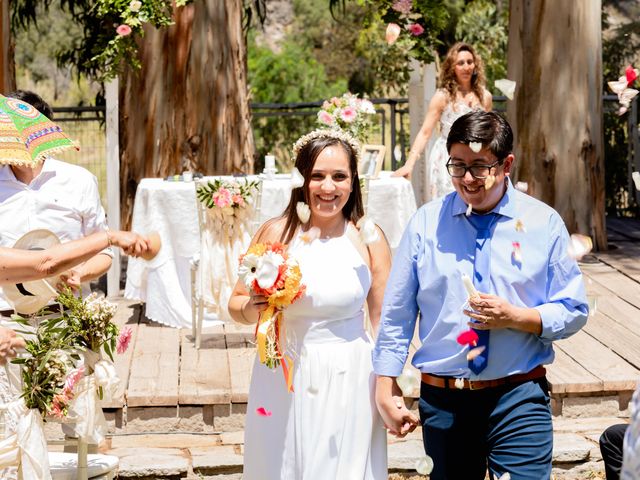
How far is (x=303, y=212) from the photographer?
14.9 feet

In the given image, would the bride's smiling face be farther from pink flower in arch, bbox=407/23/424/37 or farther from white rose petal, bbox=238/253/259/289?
pink flower in arch, bbox=407/23/424/37

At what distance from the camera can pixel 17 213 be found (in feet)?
16.1

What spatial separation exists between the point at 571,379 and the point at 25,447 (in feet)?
11.4

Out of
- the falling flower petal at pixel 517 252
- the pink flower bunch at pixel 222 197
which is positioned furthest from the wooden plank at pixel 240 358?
the falling flower petal at pixel 517 252

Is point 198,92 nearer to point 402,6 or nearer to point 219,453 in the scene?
point 402,6

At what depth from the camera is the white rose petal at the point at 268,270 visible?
4258 mm

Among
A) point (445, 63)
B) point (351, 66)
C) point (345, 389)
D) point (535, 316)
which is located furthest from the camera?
point (351, 66)

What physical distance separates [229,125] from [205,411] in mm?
4980

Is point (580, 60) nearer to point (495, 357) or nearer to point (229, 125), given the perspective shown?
point (229, 125)

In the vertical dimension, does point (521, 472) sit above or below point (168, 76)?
below

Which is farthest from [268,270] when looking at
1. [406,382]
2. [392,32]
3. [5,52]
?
[5,52]

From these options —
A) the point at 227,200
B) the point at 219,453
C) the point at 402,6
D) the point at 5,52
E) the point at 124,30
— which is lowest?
the point at 219,453

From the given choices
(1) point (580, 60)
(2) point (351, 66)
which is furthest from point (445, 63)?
(2) point (351, 66)

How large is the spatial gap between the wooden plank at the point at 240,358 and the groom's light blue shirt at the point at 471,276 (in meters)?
2.48
